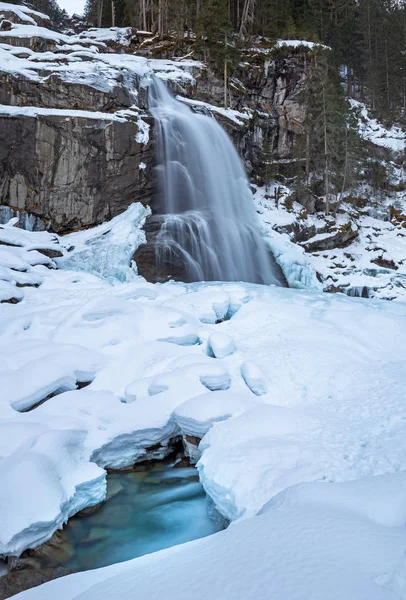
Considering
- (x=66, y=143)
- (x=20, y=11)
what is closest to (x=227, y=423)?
(x=66, y=143)

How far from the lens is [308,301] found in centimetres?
971

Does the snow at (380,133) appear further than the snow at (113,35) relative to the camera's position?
Yes

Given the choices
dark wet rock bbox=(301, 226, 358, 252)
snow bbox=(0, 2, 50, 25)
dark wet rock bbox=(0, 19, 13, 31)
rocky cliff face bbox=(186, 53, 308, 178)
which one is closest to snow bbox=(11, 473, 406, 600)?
dark wet rock bbox=(301, 226, 358, 252)

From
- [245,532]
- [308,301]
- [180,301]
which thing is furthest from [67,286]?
[245,532]

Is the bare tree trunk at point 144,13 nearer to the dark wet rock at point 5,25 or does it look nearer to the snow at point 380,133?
the dark wet rock at point 5,25

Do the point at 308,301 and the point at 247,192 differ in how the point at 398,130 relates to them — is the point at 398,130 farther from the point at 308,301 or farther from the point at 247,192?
the point at 308,301

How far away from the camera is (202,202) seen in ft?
59.1

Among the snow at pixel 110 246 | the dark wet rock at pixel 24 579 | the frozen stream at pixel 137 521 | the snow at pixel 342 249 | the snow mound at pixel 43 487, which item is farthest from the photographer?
the snow at pixel 342 249

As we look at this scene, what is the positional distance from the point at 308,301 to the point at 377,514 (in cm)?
695

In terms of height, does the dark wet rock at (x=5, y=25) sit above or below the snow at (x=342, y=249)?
above

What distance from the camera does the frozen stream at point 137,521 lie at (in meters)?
4.15

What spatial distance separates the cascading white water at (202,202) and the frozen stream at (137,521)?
999cm

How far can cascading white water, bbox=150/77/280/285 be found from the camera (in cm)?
1549

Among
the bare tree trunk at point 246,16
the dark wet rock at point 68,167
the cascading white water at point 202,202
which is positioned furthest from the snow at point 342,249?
the bare tree trunk at point 246,16
